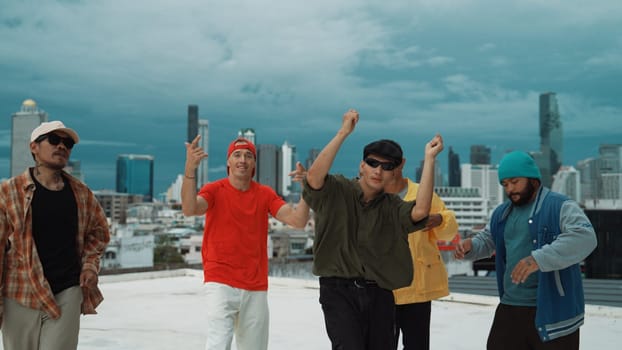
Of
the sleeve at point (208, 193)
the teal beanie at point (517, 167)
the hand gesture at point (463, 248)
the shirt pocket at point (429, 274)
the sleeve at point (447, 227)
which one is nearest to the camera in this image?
the teal beanie at point (517, 167)

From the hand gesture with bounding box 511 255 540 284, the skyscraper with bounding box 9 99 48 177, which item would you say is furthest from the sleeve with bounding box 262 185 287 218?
the skyscraper with bounding box 9 99 48 177

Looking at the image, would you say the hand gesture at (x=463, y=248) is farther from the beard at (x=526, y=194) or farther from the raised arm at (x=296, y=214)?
the raised arm at (x=296, y=214)

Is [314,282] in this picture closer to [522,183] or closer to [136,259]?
[522,183]

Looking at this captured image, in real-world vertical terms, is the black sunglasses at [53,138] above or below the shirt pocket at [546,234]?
above

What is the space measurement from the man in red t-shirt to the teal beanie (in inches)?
45.3

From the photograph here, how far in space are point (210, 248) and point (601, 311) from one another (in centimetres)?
566

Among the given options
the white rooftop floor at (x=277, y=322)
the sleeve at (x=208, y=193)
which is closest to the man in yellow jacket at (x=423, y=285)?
the sleeve at (x=208, y=193)

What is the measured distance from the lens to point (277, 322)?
755cm

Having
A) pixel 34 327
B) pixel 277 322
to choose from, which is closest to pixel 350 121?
pixel 34 327

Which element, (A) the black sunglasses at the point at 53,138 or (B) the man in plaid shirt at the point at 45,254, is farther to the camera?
(A) the black sunglasses at the point at 53,138

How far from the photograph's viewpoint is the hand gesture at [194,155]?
3.99 m

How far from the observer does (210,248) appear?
412 centimetres

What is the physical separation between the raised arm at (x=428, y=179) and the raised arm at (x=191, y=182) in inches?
53.0

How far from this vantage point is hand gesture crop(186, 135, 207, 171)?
13.1 feet
